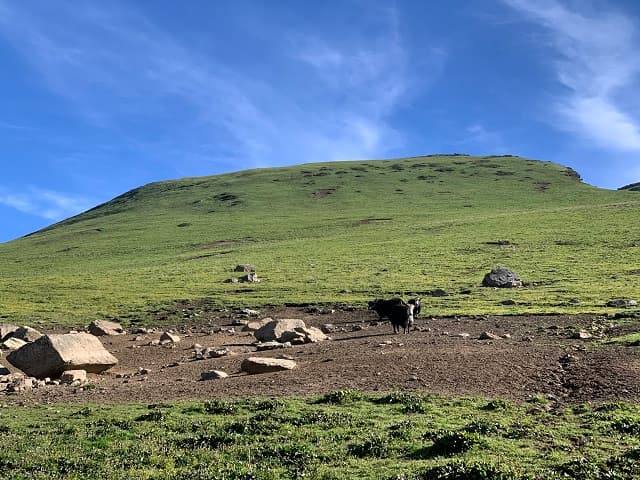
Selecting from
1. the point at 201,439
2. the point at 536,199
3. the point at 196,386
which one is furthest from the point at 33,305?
the point at 536,199

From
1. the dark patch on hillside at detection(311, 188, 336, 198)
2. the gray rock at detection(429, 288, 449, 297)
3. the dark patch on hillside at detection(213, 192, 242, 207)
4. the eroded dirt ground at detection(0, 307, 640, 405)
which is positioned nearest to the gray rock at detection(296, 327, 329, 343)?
the eroded dirt ground at detection(0, 307, 640, 405)

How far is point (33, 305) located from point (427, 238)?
5450 centimetres

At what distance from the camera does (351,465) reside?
11.0 m

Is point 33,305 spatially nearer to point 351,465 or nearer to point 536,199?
point 351,465

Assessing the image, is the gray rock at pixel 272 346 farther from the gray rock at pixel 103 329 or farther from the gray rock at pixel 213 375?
the gray rock at pixel 103 329

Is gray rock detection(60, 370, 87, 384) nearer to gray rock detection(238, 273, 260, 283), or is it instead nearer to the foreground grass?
the foreground grass

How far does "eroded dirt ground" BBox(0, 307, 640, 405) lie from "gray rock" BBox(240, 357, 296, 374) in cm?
37

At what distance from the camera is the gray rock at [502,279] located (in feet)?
159

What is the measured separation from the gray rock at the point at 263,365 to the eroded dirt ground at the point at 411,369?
37cm

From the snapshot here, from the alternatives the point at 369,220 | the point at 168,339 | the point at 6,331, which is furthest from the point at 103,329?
the point at 369,220

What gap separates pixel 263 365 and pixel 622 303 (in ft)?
82.2

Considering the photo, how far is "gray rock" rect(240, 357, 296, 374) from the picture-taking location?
68.2ft

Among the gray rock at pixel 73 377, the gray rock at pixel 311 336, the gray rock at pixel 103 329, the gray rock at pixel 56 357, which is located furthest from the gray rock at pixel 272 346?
the gray rock at pixel 103 329

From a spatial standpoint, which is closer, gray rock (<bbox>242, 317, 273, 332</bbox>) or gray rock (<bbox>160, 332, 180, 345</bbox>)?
gray rock (<bbox>160, 332, 180, 345</bbox>)
